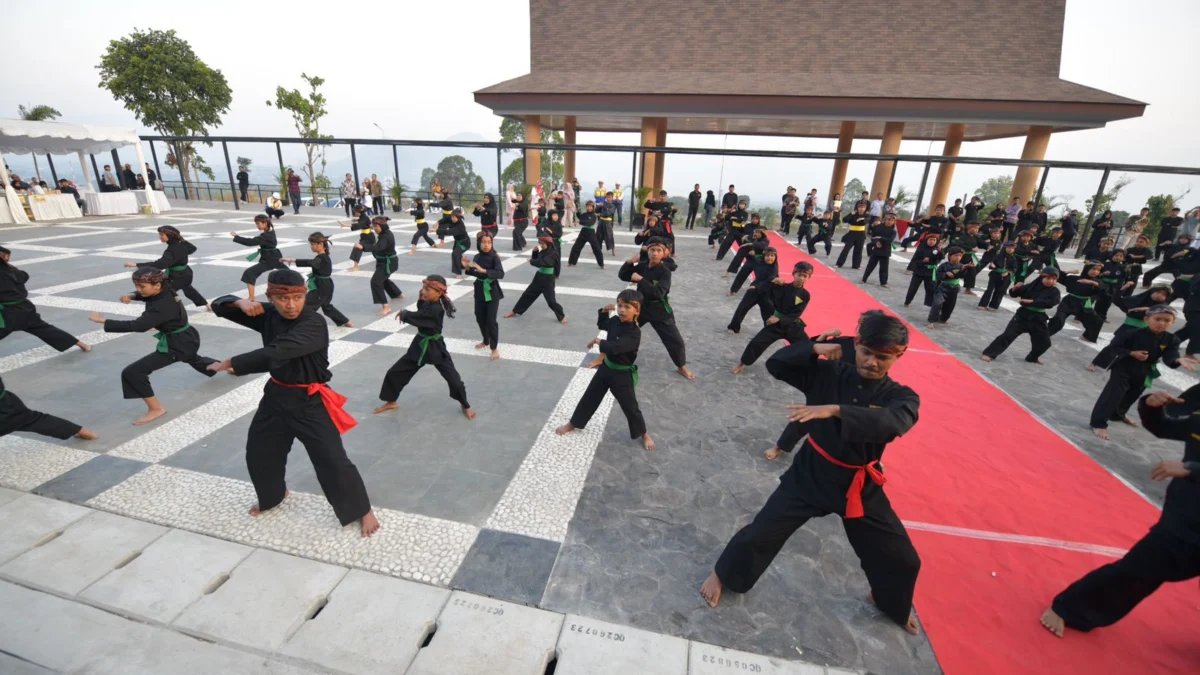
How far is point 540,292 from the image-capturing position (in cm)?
838

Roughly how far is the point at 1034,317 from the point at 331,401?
952 centimetres

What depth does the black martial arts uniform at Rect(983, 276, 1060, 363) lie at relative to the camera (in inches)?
287

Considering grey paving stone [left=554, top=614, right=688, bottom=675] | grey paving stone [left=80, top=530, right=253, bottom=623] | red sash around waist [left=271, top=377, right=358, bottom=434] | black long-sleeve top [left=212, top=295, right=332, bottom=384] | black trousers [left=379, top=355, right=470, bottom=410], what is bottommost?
grey paving stone [left=554, top=614, right=688, bottom=675]

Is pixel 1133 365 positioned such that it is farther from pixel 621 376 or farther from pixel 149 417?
pixel 149 417

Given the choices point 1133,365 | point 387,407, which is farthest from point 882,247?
point 387,407

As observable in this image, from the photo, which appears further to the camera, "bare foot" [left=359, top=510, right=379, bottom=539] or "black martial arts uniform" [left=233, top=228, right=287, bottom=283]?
"black martial arts uniform" [left=233, top=228, right=287, bottom=283]

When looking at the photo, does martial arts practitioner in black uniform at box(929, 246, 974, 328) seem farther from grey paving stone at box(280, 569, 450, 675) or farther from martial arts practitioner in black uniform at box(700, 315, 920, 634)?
grey paving stone at box(280, 569, 450, 675)

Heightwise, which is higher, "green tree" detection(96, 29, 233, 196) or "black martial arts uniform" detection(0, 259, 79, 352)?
"green tree" detection(96, 29, 233, 196)

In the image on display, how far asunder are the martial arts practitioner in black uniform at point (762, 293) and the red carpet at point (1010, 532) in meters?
2.20

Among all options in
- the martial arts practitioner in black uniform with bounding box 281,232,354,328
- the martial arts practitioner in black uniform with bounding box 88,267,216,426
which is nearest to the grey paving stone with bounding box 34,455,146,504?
the martial arts practitioner in black uniform with bounding box 88,267,216,426

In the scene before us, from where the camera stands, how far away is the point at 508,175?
153 ft

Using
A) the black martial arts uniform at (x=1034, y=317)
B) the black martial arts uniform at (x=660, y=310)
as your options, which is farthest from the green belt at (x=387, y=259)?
the black martial arts uniform at (x=1034, y=317)

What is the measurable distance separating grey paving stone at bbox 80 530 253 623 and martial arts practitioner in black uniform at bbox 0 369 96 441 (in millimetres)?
1892

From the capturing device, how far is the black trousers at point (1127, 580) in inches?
104
